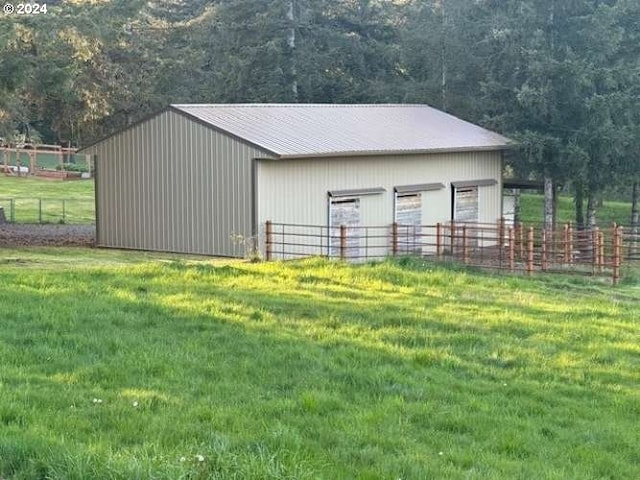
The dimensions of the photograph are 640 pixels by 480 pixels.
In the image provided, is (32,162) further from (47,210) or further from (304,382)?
(304,382)

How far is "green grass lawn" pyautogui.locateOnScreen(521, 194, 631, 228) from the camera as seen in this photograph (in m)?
39.4

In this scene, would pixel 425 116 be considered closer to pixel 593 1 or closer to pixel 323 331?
pixel 593 1

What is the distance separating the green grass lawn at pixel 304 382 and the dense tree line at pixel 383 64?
36.7ft

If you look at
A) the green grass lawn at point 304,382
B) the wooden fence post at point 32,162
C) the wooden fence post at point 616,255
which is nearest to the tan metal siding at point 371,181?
the wooden fence post at point 616,255

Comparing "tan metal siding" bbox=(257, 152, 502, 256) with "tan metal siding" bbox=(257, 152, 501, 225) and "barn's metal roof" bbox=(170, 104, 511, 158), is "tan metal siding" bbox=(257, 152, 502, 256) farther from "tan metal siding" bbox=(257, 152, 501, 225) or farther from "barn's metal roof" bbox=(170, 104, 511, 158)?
"barn's metal roof" bbox=(170, 104, 511, 158)

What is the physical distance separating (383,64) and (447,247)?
47.4 ft

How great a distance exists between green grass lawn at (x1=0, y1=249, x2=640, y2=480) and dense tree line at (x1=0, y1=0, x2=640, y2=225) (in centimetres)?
1120

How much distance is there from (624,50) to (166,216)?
16.0 metres

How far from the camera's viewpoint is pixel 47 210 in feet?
119

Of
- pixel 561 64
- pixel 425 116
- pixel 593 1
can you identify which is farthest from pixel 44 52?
pixel 593 1

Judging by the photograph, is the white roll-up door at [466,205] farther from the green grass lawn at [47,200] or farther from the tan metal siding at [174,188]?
the green grass lawn at [47,200]

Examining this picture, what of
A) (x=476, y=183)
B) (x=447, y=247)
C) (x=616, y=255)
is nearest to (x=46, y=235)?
(x=447, y=247)

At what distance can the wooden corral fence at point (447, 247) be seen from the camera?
67.1 ft

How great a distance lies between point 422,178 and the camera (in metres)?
25.2
